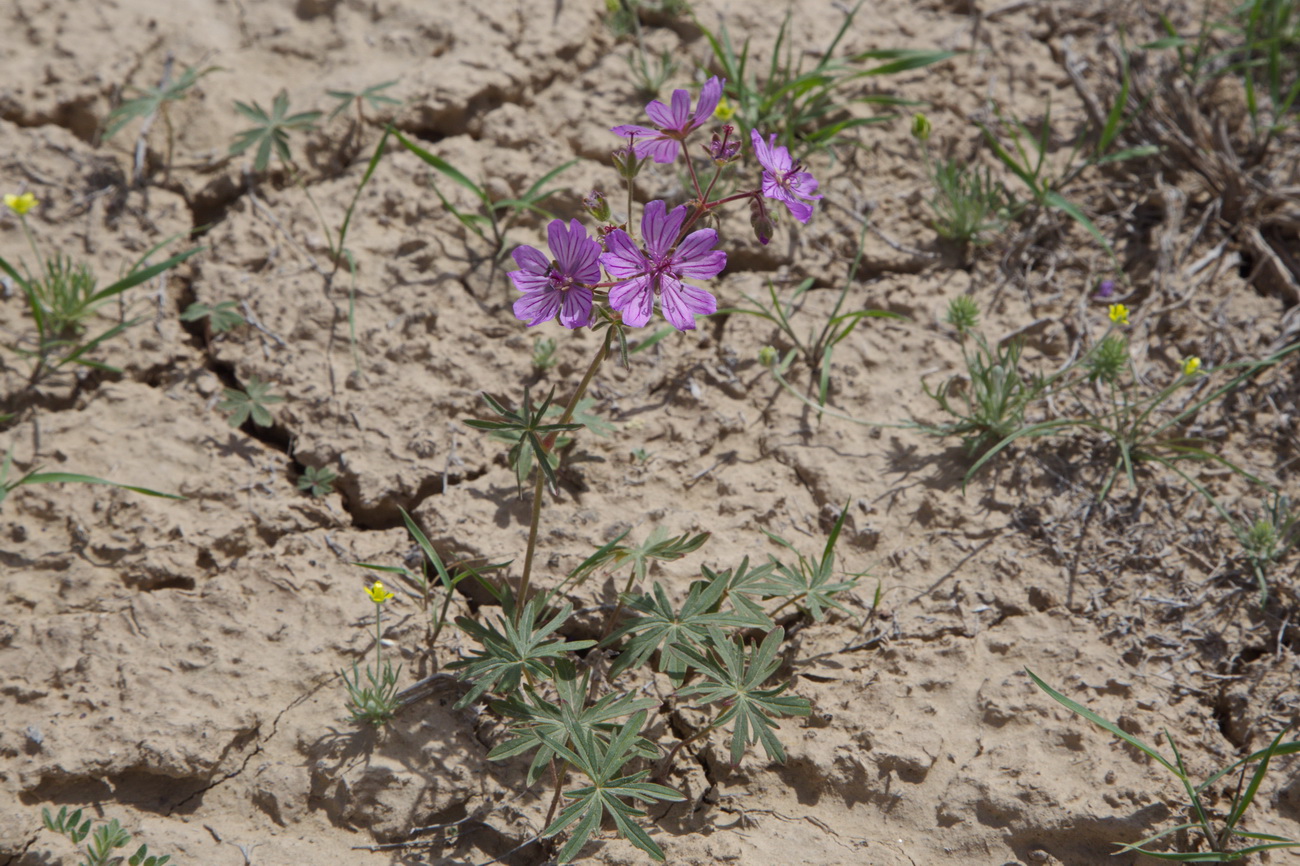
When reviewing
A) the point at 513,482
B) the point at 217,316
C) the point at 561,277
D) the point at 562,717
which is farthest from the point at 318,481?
the point at 561,277

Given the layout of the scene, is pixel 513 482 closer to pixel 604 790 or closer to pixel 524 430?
pixel 524 430

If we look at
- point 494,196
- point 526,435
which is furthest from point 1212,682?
point 494,196

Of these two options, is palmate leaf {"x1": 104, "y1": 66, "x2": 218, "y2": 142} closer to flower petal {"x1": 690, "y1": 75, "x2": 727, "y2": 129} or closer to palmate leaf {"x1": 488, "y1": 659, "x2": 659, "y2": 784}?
flower petal {"x1": 690, "y1": 75, "x2": 727, "y2": 129}

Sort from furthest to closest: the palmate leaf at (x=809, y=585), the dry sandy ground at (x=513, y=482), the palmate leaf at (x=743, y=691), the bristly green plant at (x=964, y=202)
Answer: the bristly green plant at (x=964, y=202)
the palmate leaf at (x=809, y=585)
the dry sandy ground at (x=513, y=482)
the palmate leaf at (x=743, y=691)

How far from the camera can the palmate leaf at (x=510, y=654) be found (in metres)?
2.33

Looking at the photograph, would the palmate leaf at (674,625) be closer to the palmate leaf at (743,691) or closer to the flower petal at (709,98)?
the palmate leaf at (743,691)

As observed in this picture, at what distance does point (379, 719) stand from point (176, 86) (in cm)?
267

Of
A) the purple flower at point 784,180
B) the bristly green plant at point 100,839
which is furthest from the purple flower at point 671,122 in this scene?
the bristly green plant at point 100,839

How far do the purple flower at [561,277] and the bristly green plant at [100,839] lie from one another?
156 centimetres

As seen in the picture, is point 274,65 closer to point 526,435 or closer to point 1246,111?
point 526,435

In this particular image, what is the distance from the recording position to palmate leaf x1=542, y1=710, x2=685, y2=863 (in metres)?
2.11

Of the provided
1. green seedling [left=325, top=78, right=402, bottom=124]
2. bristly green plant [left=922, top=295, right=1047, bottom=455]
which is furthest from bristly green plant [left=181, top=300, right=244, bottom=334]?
bristly green plant [left=922, top=295, right=1047, bottom=455]

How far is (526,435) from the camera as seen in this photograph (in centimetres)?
224

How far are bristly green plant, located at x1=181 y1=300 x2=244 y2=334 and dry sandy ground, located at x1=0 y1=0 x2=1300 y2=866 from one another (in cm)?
5
